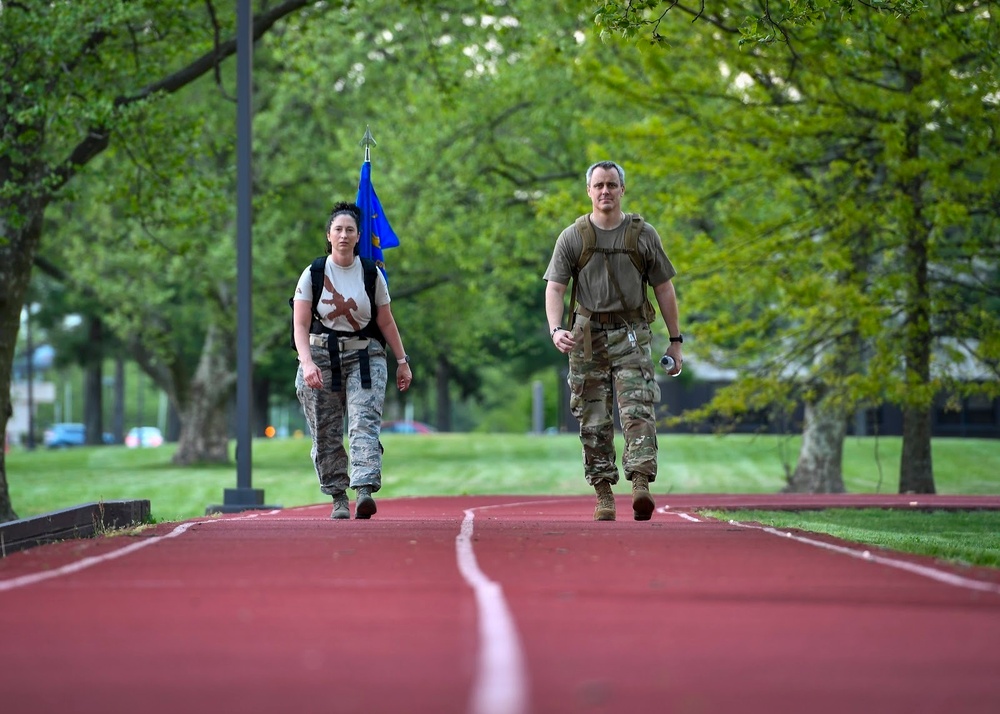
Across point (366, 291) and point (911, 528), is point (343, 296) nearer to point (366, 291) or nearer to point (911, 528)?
point (366, 291)

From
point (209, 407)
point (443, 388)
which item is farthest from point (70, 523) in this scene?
point (443, 388)

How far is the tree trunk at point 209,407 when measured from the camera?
1670 inches

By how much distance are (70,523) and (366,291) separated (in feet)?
8.88

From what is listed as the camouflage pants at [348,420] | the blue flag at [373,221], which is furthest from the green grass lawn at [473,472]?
the camouflage pants at [348,420]

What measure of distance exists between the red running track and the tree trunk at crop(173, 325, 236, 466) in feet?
111

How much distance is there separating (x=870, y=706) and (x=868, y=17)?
1507 cm

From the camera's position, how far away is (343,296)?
461 inches

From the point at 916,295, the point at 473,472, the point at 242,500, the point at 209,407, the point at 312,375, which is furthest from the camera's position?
the point at 209,407

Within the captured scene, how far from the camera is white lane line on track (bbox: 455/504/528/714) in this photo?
4094mm

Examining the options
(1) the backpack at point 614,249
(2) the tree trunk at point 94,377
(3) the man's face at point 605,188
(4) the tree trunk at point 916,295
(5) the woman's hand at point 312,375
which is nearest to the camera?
(3) the man's face at point 605,188

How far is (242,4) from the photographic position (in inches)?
714

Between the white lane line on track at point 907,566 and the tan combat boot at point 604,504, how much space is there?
1679 mm

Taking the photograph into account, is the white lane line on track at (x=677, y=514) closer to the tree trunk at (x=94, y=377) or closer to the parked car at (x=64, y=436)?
the tree trunk at (x=94, y=377)

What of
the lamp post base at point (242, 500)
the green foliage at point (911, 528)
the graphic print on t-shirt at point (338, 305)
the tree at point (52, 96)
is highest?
the tree at point (52, 96)
